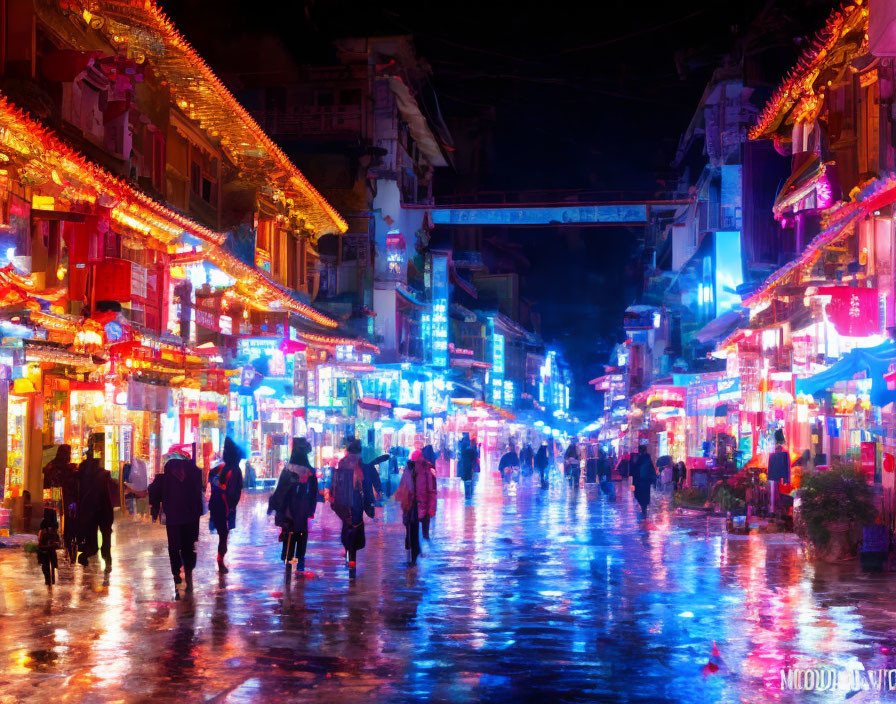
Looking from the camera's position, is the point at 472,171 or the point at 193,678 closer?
the point at 193,678

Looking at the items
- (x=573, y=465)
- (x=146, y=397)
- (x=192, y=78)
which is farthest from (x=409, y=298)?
(x=146, y=397)

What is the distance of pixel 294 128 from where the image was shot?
53312 mm

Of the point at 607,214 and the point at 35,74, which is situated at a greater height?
the point at 607,214

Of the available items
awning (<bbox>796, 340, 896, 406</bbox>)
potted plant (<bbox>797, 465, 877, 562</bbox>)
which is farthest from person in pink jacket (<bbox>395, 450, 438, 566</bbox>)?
awning (<bbox>796, 340, 896, 406</bbox>)

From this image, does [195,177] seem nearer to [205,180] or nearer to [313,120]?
[205,180]

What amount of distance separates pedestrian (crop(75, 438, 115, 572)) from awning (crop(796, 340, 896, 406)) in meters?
11.1

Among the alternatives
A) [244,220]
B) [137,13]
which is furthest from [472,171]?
[137,13]

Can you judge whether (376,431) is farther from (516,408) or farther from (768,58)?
(516,408)

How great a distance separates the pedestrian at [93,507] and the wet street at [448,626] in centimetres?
52

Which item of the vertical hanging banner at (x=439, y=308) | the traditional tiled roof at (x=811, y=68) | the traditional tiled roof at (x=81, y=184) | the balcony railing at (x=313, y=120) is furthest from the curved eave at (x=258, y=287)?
the vertical hanging banner at (x=439, y=308)

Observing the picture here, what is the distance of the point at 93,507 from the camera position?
16094 mm

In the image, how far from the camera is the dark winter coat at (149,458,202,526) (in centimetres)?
1377

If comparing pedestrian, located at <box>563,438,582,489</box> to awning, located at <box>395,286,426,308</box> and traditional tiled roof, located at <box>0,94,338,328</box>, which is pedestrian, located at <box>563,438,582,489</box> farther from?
traditional tiled roof, located at <box>0,94,338,328</box>

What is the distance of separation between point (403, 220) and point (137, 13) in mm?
39180
